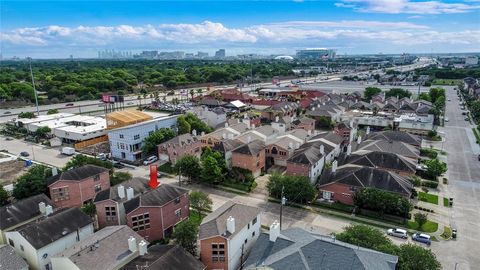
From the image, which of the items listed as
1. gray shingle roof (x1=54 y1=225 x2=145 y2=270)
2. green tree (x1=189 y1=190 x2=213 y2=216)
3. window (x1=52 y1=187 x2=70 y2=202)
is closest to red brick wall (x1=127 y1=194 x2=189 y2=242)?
green tree (x1=189 y1=190 x2=213 y2=216)

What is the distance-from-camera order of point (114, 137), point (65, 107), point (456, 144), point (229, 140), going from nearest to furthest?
point (229, 140)
point (114, 137)
point (456, 144)
point (65, 107)

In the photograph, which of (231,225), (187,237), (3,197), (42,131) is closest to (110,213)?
(187,237)

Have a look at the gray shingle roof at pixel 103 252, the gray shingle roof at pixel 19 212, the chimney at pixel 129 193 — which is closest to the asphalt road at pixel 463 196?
the gray shingle roof at pixel 103 252

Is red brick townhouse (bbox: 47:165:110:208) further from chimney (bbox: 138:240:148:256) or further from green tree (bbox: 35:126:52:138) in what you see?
green tree (bbox: 35:126:52:138)

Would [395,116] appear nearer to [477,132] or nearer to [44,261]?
[477,132]

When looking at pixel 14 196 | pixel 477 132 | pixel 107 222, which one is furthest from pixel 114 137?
pixel 477 132

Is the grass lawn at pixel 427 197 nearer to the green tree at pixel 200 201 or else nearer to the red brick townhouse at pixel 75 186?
the green tree at pixel 200 201
